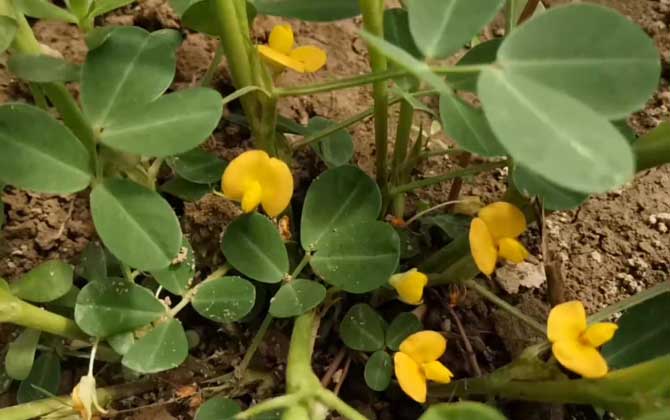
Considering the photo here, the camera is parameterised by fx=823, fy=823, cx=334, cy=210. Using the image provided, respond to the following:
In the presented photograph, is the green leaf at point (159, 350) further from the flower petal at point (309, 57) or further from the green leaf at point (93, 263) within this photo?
the flower petal at point (309, 57)

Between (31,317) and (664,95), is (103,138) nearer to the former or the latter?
(31,317)

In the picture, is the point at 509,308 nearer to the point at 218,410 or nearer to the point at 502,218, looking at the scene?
the point at 502,218

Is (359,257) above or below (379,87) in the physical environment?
below

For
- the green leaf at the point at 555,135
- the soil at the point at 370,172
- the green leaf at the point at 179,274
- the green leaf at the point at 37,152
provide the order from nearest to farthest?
the green leaf at the point at 555,135 → the green leaf at the point at 37,152 → the green leaf at the point at 179,274 → the soil at the point at 370,172

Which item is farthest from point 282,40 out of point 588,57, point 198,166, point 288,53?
point 588,57

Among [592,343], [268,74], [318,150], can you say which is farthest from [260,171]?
[592,343]

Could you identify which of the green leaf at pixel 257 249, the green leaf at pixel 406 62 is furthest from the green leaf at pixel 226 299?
the green leaf at pixel 406 62
